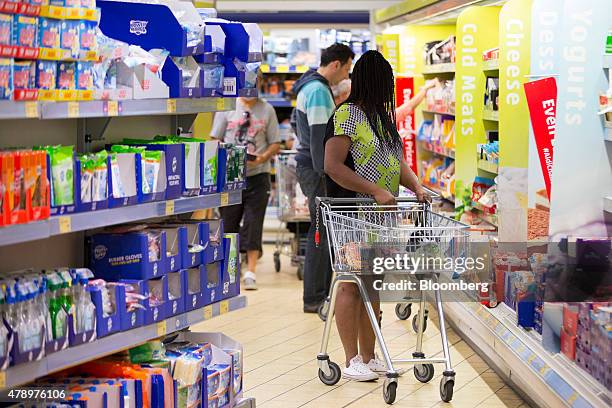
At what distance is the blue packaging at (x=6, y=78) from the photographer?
315 centimetres

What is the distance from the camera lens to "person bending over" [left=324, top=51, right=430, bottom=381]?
5.63 m

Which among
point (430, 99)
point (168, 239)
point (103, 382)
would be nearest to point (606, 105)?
point (168, 239)

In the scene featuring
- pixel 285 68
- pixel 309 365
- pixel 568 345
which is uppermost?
pixel 285 68

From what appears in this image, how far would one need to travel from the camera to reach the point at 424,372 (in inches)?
231

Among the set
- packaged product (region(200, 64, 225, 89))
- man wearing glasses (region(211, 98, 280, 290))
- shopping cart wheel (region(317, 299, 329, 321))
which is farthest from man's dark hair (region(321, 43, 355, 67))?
packaged product (region(200, 64, 225, 89))

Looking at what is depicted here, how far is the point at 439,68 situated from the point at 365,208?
3159 millimetres

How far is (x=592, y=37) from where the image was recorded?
16.0 feet

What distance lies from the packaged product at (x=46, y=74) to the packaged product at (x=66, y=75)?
0.03 meters

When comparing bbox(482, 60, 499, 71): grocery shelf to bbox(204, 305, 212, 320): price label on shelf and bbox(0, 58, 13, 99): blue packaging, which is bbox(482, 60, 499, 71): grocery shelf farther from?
bbox(0, 58, 13, 99): blue packaging

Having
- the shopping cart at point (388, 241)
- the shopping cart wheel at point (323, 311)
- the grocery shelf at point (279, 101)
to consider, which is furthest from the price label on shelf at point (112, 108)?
the grocery shelf at point (279, 101)


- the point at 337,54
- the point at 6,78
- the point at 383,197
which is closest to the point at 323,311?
the point at 337,54

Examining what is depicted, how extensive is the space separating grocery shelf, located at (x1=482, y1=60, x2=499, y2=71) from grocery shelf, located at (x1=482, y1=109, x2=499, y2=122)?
0.28m

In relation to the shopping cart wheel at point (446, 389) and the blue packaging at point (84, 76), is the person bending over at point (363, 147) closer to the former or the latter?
the shopping cart wheel at point (446, 389)

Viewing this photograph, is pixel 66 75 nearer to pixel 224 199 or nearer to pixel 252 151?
pixel 224 199
